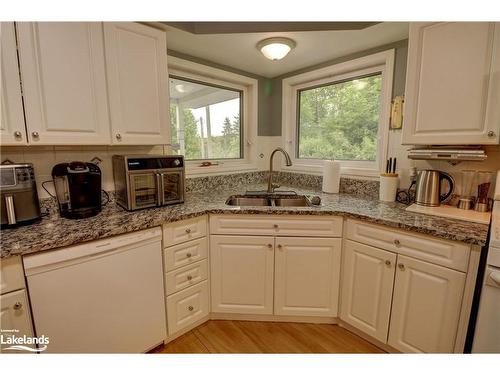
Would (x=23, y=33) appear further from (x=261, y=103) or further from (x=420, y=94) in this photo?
(x=420, y=94)

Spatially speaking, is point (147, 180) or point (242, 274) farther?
point (242, 274)

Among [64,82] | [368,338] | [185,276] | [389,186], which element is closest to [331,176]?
[389,186]

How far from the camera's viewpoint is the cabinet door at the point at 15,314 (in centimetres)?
97

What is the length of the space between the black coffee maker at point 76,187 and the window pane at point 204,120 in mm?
805

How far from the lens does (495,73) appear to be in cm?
121

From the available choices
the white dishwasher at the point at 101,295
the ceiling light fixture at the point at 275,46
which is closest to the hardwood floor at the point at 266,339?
the white dishwasher at the point at 101,295

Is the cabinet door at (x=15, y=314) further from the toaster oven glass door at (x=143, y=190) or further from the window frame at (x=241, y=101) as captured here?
the window frame at (x=241, y=101)

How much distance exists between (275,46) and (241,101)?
2.95ft

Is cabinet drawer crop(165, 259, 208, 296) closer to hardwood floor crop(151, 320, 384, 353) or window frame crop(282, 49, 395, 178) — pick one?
hardwood floor crop(151, 320, 384, 353)

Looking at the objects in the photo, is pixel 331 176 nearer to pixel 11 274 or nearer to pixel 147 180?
pixel 147 180

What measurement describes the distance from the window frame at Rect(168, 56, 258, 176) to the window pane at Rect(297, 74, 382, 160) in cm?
50

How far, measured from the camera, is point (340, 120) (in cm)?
221

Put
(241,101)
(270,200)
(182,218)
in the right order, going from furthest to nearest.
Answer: (241,101)
(270,200)
(182,218)
